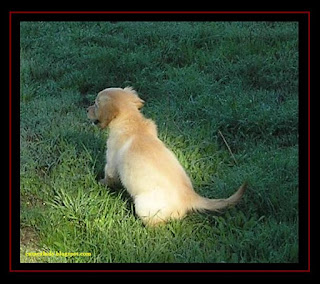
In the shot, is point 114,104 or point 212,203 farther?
point 114,104

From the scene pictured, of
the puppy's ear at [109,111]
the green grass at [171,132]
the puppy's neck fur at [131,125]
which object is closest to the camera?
the green grass at [171,132]

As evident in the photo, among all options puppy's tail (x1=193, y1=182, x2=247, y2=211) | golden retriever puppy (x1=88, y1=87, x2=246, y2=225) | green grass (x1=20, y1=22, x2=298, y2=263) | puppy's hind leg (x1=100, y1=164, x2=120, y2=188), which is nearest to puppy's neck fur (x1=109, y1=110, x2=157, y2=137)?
golden retriever puppy (x1=88, y1=87, x2=246, y2=225)

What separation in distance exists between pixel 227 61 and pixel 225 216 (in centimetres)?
347

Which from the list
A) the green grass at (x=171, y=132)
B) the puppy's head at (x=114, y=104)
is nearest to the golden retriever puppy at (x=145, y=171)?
the puppy's head at (x=114, y=104)

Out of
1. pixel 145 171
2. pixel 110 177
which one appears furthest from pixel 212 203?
pixel 110 177

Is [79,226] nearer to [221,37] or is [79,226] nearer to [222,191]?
[222,191]

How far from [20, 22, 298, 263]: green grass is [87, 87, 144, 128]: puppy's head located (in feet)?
1.85

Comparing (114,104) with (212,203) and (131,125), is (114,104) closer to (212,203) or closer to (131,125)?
(131,125)

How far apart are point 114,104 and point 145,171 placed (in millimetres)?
813

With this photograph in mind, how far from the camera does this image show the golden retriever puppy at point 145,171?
4574 millimetres

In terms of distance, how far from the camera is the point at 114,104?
5152 millimetres

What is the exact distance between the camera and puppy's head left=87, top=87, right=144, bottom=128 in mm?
5152

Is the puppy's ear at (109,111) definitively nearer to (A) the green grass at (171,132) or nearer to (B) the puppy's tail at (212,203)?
(A) the green grass at (171,132)

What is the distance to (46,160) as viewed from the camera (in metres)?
5.66
